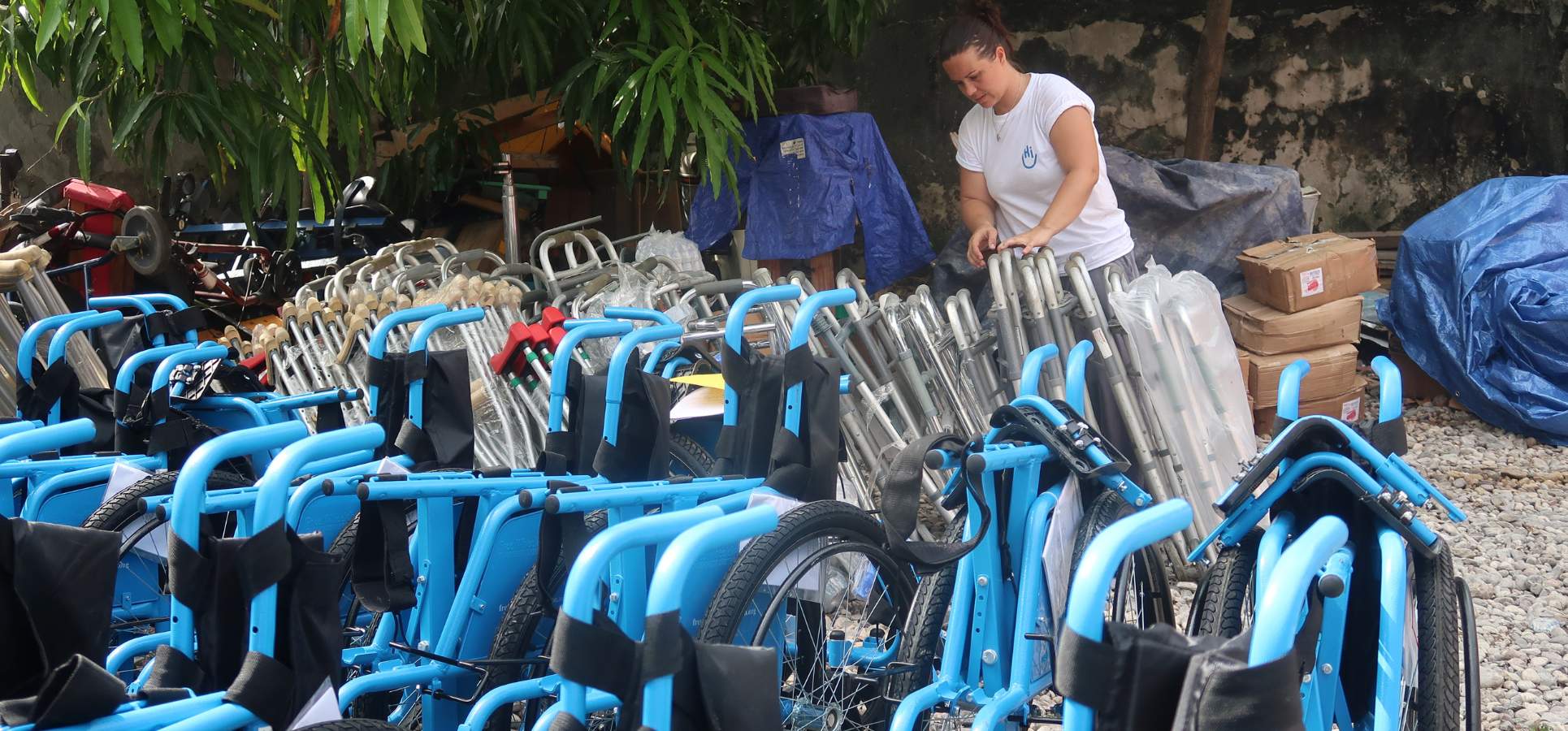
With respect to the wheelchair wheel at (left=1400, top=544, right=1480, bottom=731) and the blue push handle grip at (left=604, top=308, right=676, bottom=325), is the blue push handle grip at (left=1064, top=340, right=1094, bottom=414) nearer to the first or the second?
the wheelchair wheel at (left=1400, top=544, right=1480, bottom=731)

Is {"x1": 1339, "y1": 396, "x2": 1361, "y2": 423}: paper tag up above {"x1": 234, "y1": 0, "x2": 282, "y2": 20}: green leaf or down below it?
below

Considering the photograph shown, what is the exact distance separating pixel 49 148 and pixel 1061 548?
7641 mm

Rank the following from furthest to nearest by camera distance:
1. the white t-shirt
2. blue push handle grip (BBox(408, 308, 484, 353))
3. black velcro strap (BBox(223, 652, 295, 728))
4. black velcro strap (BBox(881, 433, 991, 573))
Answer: the white t-shirt, blue push handle grip (BBox(408, 308, 484, 353)), black velcro strap (BBox(881, 433, 991, 573)), black velcro strap (BBox(223, 652, 295, 728))

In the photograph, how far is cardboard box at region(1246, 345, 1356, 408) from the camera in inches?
210

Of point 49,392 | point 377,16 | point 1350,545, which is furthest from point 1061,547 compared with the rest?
point 49,392

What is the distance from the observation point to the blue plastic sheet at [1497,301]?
5316 millimetres

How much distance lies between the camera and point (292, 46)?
464cm

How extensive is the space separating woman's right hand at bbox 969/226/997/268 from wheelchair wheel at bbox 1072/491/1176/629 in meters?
1.72

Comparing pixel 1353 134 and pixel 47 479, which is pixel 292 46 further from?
pixel 1353 134

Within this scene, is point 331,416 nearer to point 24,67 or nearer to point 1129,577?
point 24,67

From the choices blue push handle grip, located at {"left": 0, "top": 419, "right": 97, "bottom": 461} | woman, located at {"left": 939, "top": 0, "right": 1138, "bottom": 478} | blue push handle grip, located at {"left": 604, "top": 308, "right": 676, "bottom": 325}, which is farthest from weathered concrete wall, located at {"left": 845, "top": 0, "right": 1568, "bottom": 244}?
blue push handle grip, located at {"left": 0, "top": 419, "right": 97, "bottom": 461}

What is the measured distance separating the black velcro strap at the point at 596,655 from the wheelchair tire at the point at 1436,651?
4.58ft

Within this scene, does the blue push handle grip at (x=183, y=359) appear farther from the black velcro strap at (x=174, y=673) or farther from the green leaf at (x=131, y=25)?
the black velcro strap at (x=174, y=673)

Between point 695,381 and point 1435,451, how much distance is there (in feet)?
11.2
